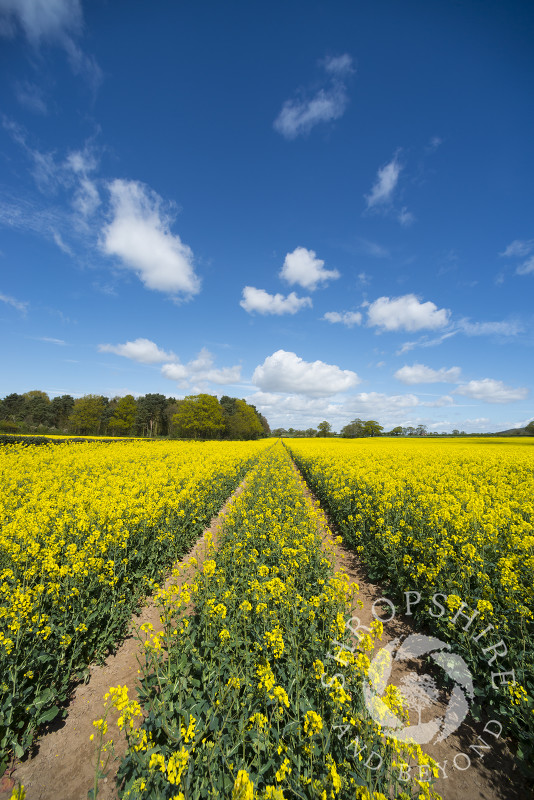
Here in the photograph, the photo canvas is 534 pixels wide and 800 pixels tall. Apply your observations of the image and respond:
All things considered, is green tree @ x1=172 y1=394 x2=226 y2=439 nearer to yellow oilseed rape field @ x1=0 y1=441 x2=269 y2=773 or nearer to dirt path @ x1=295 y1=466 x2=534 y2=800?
yellow oilseed rape field @ x1=0 y1=441 x2=269 y2=773

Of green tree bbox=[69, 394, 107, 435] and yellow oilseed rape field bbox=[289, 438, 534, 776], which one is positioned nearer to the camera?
Result: yellow oilseed rape field bbox=[289, 438, 534, 776]

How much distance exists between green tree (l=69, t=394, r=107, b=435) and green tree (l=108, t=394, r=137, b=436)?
3.23m

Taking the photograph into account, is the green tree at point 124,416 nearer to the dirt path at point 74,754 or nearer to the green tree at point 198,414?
the green tree at point 198,414

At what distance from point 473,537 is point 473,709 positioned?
119 inches

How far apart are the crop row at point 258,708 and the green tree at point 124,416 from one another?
6967cm

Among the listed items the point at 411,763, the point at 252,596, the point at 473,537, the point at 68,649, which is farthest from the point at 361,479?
the point at 68,649

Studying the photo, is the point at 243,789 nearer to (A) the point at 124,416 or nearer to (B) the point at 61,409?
(A) the point at 124,416

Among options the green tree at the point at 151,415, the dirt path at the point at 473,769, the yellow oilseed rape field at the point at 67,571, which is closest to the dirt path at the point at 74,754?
the yellow oilseed rape field at the point at 67,571

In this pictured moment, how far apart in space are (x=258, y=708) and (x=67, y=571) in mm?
3225

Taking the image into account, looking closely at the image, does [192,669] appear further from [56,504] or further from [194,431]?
[194,431]

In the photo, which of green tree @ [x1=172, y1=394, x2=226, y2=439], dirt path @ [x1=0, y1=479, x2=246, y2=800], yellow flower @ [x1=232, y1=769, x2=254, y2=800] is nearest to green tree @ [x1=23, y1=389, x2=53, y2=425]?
green tree @ [x1=172, y1=394, x2=226, y2=439]

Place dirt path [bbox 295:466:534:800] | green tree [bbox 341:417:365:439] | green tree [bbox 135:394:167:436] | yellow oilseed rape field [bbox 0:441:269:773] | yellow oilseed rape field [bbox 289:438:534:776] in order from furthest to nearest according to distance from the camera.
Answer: green tree [bbox 341:417:365:439]
green tree [bbox 135:394:167:436]
yellow oilseed rape field [bbox 289:438:534:776]
yellow oilseed rape field [bbox 0:441:269:773]
dirt path [bbox 295:466:534:800]

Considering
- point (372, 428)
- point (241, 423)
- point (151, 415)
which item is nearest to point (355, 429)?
point (372, 428)

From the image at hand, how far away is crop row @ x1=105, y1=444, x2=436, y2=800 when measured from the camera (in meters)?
2.05
